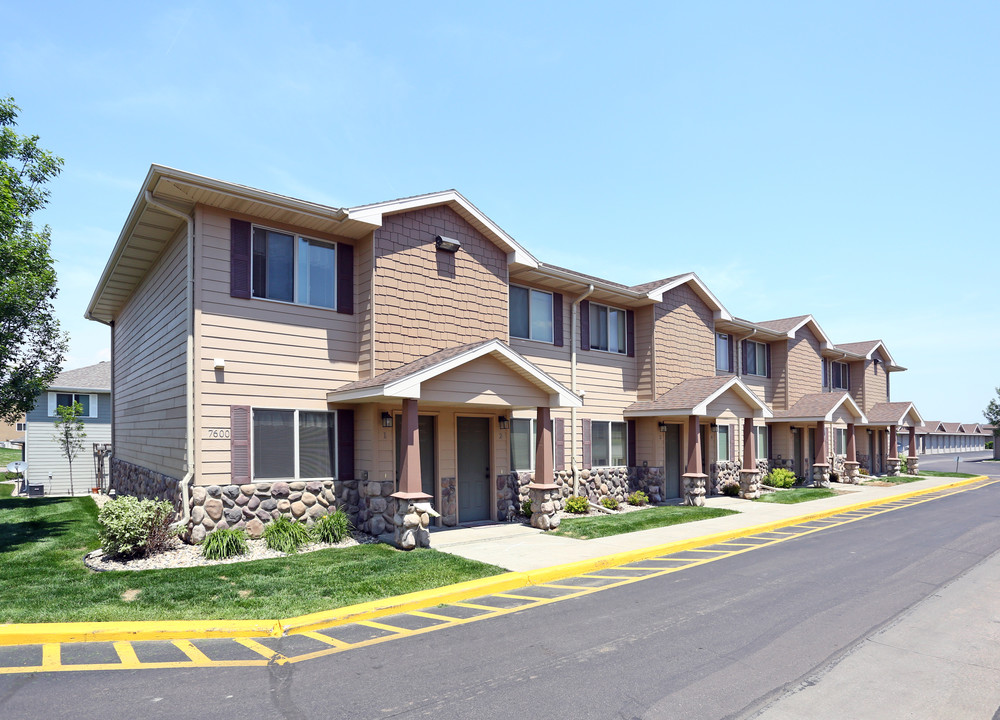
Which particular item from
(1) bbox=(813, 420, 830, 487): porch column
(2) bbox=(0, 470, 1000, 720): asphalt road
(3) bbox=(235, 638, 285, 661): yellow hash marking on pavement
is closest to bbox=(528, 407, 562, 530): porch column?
(2) bbox=(0, 470, 1000, 720): asphalt road

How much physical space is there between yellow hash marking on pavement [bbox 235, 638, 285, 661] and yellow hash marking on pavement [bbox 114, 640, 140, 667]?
1015mm

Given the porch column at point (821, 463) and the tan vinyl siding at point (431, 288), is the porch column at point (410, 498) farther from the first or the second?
the porch column at point (821, 463)

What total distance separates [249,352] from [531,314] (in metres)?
7.83

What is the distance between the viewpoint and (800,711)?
5129mm

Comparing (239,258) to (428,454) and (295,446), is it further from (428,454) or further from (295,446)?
(428,454)

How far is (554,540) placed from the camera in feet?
42.7

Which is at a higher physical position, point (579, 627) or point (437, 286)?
point (437, 286)

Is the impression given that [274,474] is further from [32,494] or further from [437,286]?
[32,494]

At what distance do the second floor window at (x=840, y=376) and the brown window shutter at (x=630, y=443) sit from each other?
60.3ft

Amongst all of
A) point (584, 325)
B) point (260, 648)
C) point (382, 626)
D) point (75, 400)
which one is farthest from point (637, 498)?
point (75, 400)

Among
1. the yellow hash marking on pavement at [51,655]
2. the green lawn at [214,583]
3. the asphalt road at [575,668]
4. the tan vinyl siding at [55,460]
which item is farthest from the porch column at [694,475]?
the tan vinyl siding at [55,460]

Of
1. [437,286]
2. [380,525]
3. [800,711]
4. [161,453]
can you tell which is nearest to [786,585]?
[800,711]

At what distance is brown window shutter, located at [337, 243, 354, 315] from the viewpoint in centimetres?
1323

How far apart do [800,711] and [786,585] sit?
4773mm
